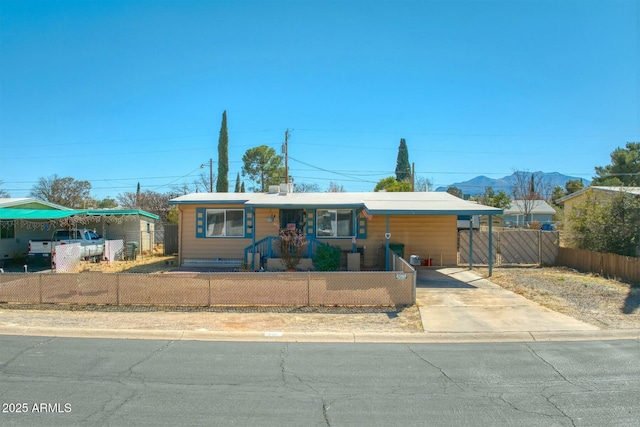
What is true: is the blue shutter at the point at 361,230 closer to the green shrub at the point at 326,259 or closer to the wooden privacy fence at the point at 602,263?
the green shrub at the point at 326,259

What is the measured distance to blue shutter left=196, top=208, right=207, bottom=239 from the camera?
1781cm

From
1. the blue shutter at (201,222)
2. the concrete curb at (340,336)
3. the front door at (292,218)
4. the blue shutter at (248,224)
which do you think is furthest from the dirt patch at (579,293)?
the blue shutter at (201,222)

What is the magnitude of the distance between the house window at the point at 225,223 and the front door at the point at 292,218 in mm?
1776

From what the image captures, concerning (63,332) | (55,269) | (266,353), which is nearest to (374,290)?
(266,353)

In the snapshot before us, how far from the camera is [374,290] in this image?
951 centimetres

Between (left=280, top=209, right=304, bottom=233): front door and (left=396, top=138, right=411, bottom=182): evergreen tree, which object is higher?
(left=396, top=138, right=411, bottom=182): evergreen tree

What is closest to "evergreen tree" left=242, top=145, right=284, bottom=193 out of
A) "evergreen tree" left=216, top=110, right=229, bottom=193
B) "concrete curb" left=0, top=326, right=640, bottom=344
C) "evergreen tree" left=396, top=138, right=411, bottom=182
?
"evergreen tree" left=216, top=110, right=229, bottom=193

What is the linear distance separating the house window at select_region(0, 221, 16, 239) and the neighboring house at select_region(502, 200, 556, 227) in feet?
157

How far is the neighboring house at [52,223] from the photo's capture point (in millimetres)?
20406

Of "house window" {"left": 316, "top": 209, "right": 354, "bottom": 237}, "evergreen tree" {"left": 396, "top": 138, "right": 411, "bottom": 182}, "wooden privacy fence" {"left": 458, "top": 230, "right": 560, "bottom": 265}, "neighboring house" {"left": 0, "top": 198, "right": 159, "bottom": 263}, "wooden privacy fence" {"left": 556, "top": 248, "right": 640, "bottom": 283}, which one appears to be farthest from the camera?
"evergreen tree" {"left": 396, "top": 138, "right": 411, "bottom": 182}

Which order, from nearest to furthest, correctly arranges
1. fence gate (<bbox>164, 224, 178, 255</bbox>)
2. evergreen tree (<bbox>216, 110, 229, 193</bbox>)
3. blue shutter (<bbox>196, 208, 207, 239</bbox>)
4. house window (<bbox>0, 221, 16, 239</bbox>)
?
blue shutter (<bbox>196, 208, 207, 239</bbox>), house window (<bbox>0, 221, 16, 239</bbox>), fence gate (<bbox>164, 224, 178, 255</bbox>), evergreen tree (<bbox>216, 110, 229, 193</bbox>)

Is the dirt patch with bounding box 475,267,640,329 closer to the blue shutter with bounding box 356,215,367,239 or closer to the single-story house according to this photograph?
the single-story house

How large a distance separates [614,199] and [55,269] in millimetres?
21956

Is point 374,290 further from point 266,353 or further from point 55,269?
point 55,269
